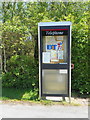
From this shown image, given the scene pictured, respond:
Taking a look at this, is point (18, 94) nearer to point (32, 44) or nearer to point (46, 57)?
point (46, 57)

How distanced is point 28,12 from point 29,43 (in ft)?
4.66

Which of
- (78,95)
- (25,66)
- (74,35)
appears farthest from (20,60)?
(78,95)

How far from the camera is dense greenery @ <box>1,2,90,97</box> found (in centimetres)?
386

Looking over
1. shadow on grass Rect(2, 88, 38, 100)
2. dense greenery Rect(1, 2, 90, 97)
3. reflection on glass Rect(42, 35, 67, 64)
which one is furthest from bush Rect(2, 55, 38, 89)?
reflection on glass Rect(42, 35, 67, 64)

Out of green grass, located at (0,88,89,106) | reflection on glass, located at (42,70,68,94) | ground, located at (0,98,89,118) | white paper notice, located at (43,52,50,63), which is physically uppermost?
white paper notice, located at (43,52,50,63)

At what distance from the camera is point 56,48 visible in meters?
3.78

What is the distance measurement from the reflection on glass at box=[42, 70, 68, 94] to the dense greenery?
0.55 m

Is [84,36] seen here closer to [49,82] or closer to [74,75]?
[74,75]

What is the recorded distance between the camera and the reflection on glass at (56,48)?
3.75 metres

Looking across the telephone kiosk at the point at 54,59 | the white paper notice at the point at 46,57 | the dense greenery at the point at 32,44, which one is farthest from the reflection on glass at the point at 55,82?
the dense greenery at the point at 32,44

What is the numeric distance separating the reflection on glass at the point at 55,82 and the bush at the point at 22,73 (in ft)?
1.92

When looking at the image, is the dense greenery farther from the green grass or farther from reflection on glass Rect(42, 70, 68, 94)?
reflection on glass Rect(42, 70, 68, 94)

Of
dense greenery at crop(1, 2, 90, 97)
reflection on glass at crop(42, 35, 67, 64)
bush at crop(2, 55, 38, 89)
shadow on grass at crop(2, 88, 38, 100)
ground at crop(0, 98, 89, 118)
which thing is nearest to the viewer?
ground at crop(0, 98, 89, 118)

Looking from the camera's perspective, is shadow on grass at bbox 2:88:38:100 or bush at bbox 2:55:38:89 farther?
bush at bbox 2:55:38:89
